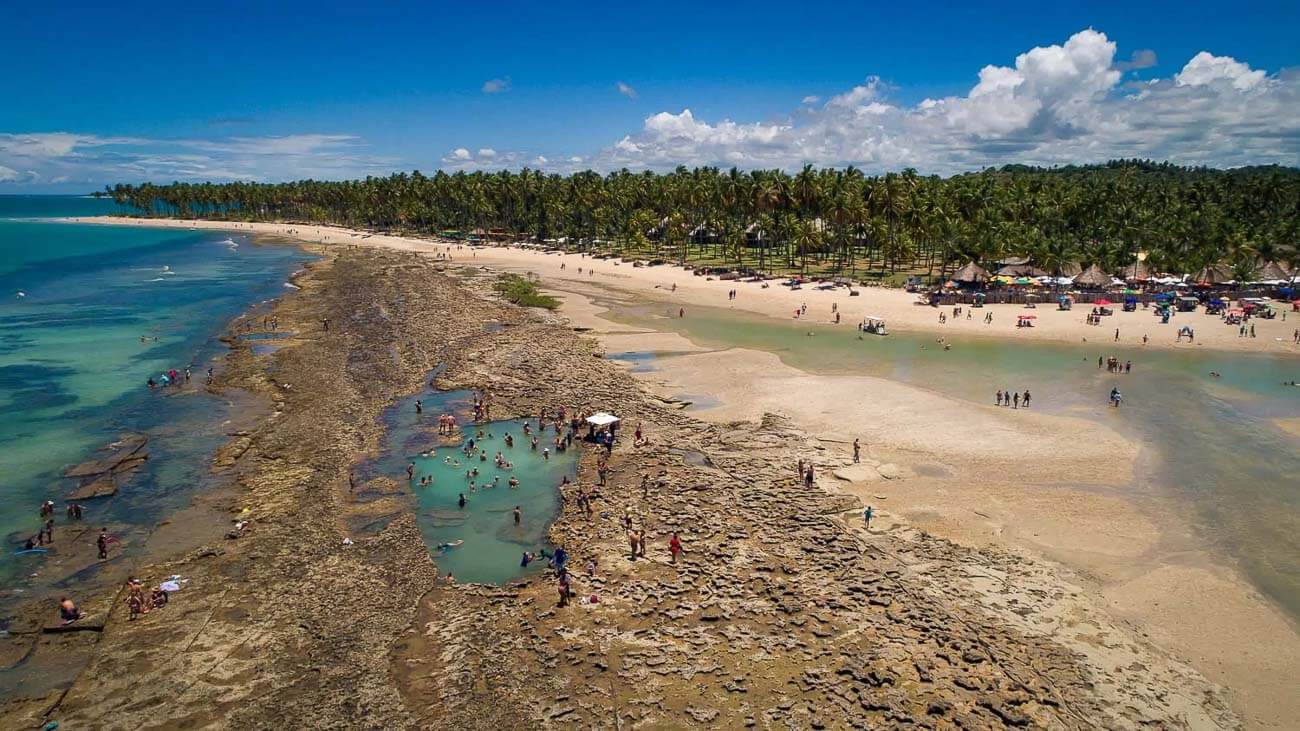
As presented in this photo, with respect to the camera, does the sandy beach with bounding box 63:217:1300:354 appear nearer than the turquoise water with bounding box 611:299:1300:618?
No

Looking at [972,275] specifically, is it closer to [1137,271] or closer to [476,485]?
[1137,271]

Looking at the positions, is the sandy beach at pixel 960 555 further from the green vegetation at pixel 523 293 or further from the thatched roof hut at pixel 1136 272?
the thatched roof hut at pixel 1136 272

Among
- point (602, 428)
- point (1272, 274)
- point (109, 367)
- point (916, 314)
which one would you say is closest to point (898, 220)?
point (916, 314)

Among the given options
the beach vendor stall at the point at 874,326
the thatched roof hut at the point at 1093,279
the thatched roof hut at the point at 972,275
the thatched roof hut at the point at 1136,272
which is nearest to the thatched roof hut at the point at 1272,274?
the thatched roof hut at the point at 1136,272

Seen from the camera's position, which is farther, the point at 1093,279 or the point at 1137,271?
the point at 1137,271

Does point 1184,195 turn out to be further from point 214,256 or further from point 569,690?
point 214,256

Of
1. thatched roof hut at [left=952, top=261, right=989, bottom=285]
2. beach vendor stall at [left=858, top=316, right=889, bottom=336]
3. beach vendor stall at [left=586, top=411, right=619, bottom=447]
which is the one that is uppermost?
thatched roof hut at [left=952, top=261, right=989, bottom=285]

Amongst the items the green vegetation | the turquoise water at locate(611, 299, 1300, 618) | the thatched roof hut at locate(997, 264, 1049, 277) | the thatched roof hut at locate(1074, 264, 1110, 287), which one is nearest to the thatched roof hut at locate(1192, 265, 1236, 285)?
the thatched roof hut at locate(1074, 264, 1110, 287)

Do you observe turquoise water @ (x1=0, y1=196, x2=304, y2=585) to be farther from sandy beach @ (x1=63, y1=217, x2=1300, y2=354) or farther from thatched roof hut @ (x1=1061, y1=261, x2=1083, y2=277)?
thatched roof hut @ (x1=1061, y1=261, x2=1083, y2=277)
